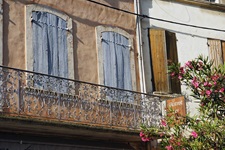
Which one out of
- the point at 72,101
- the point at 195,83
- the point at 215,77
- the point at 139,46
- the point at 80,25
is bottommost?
the point at 72,101

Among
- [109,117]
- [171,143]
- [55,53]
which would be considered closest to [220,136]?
[171,143]

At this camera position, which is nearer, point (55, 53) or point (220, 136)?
point (220, 136)

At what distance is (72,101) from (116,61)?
2.34m

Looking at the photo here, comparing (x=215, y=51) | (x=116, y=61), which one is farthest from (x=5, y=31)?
(x=215, y=51)

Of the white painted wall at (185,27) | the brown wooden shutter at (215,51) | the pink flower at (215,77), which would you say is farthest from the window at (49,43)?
the brown wooden shutter at (215,51)

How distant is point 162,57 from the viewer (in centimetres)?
1775

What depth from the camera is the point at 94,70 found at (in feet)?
53.3

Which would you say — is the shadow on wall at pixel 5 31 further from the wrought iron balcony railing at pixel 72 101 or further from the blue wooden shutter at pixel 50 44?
the blue wooden shutter at pixel 50 44

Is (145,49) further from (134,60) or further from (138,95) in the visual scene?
(138,95)

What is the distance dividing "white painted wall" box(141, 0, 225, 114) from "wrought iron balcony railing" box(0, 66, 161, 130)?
54.5 inches

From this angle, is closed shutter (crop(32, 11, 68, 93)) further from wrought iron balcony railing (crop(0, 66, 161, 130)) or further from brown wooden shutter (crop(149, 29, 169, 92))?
brown wooden shutter (crop(149, 29, 169, 92))

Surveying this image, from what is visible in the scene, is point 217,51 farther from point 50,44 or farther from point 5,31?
point 5,31

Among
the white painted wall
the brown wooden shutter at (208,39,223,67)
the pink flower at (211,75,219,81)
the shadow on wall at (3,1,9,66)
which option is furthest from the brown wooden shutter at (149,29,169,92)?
the shadow on wall at (3,1,9,66)

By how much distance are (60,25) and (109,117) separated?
273 centimetres
